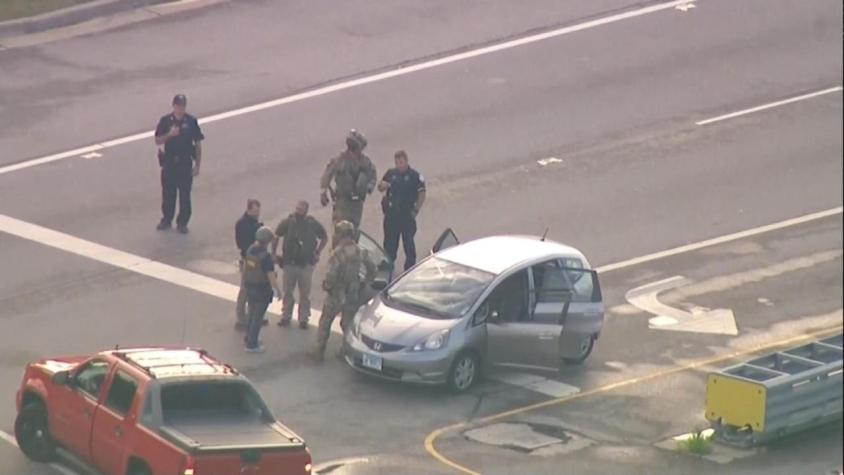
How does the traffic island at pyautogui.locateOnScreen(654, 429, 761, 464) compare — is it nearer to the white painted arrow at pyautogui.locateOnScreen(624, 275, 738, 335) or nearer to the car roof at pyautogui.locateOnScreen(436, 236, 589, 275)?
the car roof at pyautogui.locateOnScreen(436, 236, 589, 275)

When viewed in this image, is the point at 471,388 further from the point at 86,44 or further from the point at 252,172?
the point at 86,44

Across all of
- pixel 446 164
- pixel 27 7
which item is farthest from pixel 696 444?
pixel 27 7

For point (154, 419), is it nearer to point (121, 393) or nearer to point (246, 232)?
point (121, 393)

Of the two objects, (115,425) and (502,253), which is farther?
(502,253)

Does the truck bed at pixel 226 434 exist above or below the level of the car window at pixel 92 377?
below

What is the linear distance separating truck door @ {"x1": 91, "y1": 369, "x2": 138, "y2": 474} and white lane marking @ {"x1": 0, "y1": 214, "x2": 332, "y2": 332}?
5868 mm

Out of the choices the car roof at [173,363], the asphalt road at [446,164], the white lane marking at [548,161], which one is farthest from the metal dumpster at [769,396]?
the white lane marking at [548,161]

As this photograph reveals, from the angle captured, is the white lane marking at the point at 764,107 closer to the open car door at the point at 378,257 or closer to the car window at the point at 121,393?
the open car door at the point at 378,257

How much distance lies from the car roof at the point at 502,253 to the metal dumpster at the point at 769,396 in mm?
3247

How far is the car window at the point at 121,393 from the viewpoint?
1652cm

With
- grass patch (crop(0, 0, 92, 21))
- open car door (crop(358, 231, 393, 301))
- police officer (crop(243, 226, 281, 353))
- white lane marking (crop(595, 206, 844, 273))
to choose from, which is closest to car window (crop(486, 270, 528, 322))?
open car door (crop(358, 231, 393, 301))

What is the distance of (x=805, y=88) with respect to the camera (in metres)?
31.0

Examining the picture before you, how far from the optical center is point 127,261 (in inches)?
945

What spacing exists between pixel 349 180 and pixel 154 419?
803cm
